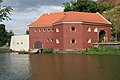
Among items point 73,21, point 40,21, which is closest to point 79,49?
point 73,21

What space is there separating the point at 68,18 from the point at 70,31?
8.94 feet

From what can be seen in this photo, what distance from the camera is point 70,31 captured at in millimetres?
57719

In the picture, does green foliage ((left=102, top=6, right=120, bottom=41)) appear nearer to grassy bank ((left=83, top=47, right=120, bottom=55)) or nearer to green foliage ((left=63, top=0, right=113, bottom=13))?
green foliage ((left=63, top=0, right=113, bottom=13))

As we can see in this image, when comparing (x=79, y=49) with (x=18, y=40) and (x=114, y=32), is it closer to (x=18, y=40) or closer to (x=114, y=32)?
(x=114, y=32)

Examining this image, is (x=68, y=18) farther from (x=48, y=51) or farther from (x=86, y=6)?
(x=86, y=6)

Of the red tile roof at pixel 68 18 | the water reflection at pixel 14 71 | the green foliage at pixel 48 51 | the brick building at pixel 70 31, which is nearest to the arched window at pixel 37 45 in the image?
the brick building at pixel 70 31

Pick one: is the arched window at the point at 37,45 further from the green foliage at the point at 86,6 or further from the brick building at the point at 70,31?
the green foliage at the point at 86,6

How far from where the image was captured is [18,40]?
70.9 meters

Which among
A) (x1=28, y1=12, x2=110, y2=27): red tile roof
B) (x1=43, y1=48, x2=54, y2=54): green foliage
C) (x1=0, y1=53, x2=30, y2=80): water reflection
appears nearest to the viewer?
(x1=0, y1=53, x2=30, y2=80): water reflection

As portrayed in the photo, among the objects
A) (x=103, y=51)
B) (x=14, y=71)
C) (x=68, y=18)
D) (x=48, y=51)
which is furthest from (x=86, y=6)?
(x=14, y=71)

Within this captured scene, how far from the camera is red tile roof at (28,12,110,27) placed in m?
58.1

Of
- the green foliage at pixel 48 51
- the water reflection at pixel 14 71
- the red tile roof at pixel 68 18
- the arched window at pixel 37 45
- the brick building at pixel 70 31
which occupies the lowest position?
the water reflection at pixel 14 71

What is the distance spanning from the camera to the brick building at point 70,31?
188 feet

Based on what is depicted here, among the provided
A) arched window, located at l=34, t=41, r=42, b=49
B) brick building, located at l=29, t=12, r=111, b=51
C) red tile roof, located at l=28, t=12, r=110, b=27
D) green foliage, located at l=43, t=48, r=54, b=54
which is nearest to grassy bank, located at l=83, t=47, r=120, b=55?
brick building, located at l=29, t=12, r=111, b=51
